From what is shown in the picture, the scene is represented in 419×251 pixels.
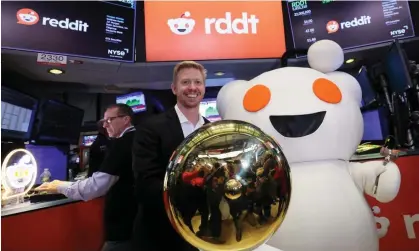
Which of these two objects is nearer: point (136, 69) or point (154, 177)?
point (154, 177)

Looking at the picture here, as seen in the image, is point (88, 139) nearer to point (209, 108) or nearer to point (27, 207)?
point (209, 108)

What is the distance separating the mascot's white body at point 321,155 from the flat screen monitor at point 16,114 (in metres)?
2.41

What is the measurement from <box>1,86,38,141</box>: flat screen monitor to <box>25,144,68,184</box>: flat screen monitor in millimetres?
264

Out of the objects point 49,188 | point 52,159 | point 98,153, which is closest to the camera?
point 49,188

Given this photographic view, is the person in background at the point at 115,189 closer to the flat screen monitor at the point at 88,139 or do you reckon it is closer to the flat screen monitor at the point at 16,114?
the flat screen monitor at the point at 16,114

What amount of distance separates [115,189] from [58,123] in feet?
5.98

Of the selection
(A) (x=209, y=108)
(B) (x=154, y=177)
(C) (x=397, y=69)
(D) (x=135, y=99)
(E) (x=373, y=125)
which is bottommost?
(B) (x=154, y=177)

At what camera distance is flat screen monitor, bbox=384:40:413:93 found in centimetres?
193

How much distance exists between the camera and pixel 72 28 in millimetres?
2350

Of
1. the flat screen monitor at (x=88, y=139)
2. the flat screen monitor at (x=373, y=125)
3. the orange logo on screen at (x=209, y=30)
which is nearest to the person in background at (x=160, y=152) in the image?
the orange logo on screen at (x=209, y=30)

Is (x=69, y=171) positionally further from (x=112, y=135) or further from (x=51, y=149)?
(x=112, y=135)

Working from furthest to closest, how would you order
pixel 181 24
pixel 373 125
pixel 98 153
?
pixel 373 125 → pixel 98 153 → pixel 181 24

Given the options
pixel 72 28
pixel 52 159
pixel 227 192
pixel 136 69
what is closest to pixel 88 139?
pixel 52 159

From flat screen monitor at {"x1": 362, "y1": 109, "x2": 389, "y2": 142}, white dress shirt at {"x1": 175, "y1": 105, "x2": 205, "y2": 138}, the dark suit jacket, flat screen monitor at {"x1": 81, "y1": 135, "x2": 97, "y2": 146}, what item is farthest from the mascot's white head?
flat screen monitor at {"x1": 81, "y1": 135, "x2": 97, "y2": 146}
